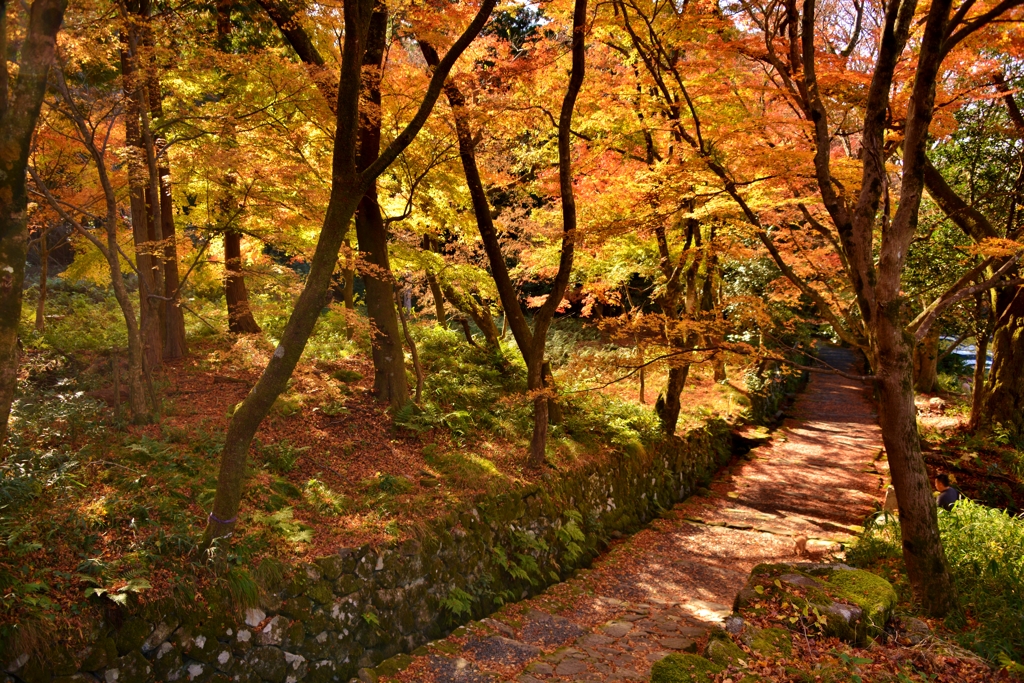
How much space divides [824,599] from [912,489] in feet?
5.48

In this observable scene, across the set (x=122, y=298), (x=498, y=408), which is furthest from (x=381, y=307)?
(x=122, y=298)

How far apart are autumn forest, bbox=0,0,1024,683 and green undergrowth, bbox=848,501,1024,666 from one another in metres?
0.05

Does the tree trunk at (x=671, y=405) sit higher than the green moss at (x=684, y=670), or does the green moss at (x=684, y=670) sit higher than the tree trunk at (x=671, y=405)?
the tree trunk at (x=671, y=405)

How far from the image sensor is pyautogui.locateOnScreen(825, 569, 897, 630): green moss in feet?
18.2

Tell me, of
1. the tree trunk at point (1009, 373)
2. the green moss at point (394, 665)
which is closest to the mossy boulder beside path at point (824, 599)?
the green moss at point (394, 665)

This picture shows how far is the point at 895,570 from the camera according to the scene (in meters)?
7.66

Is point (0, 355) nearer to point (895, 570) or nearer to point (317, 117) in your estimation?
point (317, 117)

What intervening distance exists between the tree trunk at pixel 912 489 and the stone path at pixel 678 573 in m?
2.13

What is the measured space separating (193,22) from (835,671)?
11175mm

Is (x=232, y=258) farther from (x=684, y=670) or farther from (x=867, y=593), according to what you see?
(x=867, y=593)

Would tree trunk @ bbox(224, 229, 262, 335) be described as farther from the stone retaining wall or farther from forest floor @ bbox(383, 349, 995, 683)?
forest floor @ bbox(383, 349, 995, 683)

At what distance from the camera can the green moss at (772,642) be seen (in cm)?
509

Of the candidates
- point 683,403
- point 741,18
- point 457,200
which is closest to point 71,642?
point 457,200

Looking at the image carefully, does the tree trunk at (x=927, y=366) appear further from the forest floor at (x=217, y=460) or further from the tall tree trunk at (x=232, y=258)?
the tall tree trunk at (x=232, y=258)
